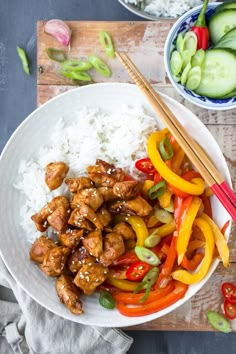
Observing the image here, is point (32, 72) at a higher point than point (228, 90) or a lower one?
lower

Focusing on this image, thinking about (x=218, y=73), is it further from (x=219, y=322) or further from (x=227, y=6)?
(x=219, y=322)

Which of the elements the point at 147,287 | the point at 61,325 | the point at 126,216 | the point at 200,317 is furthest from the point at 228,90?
the point at 61,325

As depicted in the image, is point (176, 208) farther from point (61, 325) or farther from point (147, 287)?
point (61, 325)

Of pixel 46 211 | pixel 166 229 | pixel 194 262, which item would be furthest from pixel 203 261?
pixel 46 211

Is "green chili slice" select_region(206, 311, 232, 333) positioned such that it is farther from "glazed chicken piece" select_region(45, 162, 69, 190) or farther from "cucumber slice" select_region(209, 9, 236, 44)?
"cucumber slice" select_region(209, 9, 236, 44)

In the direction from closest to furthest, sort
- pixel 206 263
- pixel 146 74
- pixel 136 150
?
1. pixel 206 263
2. pixel 136 150
3. pixel 146 74

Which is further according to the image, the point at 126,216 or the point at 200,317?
the point at 200,317

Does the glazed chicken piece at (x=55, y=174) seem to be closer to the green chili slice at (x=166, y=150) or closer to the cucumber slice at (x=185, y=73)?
the green chili slice at (x=166, y=150)
